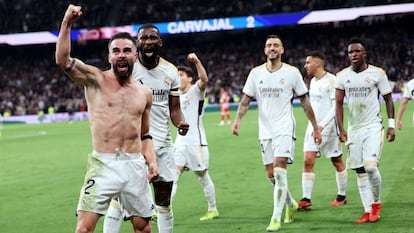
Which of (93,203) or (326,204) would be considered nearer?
(93,203)

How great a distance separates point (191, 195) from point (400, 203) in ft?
12.5

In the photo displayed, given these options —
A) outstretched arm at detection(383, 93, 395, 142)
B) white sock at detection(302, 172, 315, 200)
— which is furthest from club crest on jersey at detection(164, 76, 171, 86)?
white sock at detection(302, 172, 315, 200)

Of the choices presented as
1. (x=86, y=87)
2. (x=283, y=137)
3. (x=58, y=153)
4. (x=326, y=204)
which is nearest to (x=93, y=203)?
(x=86, y=87)

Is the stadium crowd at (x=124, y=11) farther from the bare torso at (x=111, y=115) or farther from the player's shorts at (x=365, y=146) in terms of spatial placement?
the bare torso at (x=111, y=115)

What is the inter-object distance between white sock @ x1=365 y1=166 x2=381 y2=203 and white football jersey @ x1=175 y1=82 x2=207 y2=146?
2.64 meters

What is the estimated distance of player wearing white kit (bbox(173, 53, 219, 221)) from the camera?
33.3 feet

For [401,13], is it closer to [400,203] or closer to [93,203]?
[400,203]

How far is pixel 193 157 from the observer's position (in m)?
10.3

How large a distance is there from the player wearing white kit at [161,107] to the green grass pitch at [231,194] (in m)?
1.72

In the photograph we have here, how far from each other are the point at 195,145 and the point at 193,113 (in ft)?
1.70

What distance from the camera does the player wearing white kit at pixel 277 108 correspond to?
361 inches

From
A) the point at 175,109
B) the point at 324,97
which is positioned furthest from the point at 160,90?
the point at 324,97

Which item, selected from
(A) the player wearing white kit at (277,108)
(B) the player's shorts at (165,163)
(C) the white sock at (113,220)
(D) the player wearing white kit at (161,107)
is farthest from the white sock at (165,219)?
(A) the player wearing white kit at (277,108)

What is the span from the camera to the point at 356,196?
1131 cm
